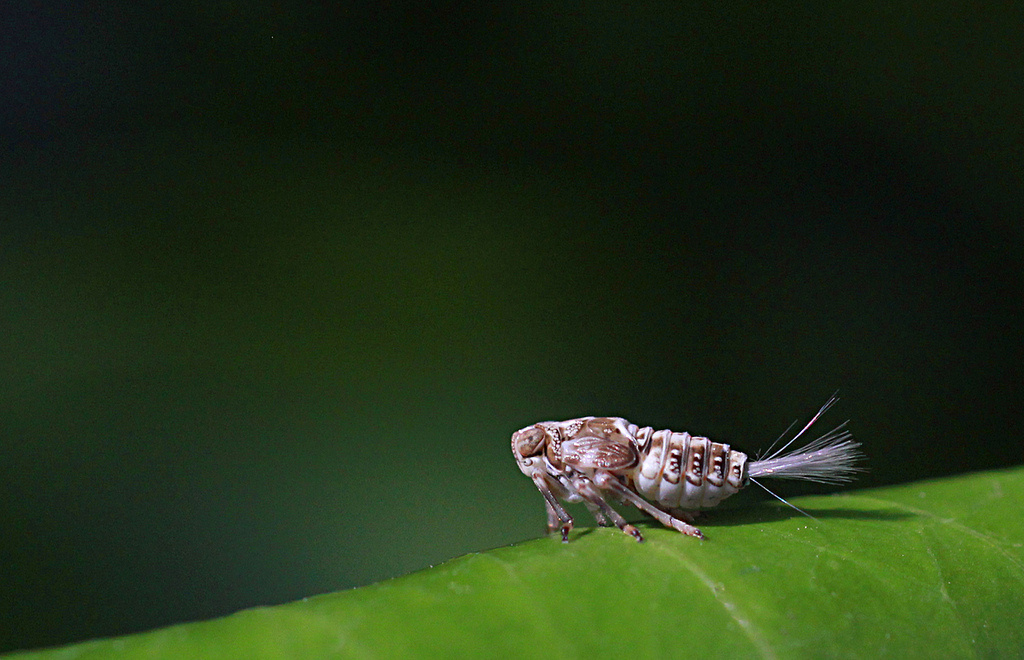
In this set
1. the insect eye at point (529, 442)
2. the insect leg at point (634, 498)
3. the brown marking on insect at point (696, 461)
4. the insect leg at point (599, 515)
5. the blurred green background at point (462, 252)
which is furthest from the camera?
the blurred green background at point (462, 252)

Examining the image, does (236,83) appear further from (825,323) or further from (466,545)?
(825,323)

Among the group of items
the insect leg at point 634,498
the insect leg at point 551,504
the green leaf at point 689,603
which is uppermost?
the green leaf at point 689,603

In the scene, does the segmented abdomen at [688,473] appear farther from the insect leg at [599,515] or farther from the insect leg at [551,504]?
the insect leg at [551,504]

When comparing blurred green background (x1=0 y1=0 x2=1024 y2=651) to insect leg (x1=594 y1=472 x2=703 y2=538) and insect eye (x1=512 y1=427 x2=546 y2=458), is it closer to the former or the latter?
insect eye (x1=512 y1=427 x2=546 y2=458)

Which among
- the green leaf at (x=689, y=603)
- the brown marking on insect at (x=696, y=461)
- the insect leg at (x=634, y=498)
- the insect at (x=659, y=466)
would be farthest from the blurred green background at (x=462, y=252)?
the green leaf at (x=689, y=603)

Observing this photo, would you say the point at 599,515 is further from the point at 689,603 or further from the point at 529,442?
the point at 689,603

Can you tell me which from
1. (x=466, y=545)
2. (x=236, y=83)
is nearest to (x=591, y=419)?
(x=466, y=545)

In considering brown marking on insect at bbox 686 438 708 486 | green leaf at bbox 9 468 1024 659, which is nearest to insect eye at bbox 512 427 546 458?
brown marking on insect at bbox 686 438 708 486
